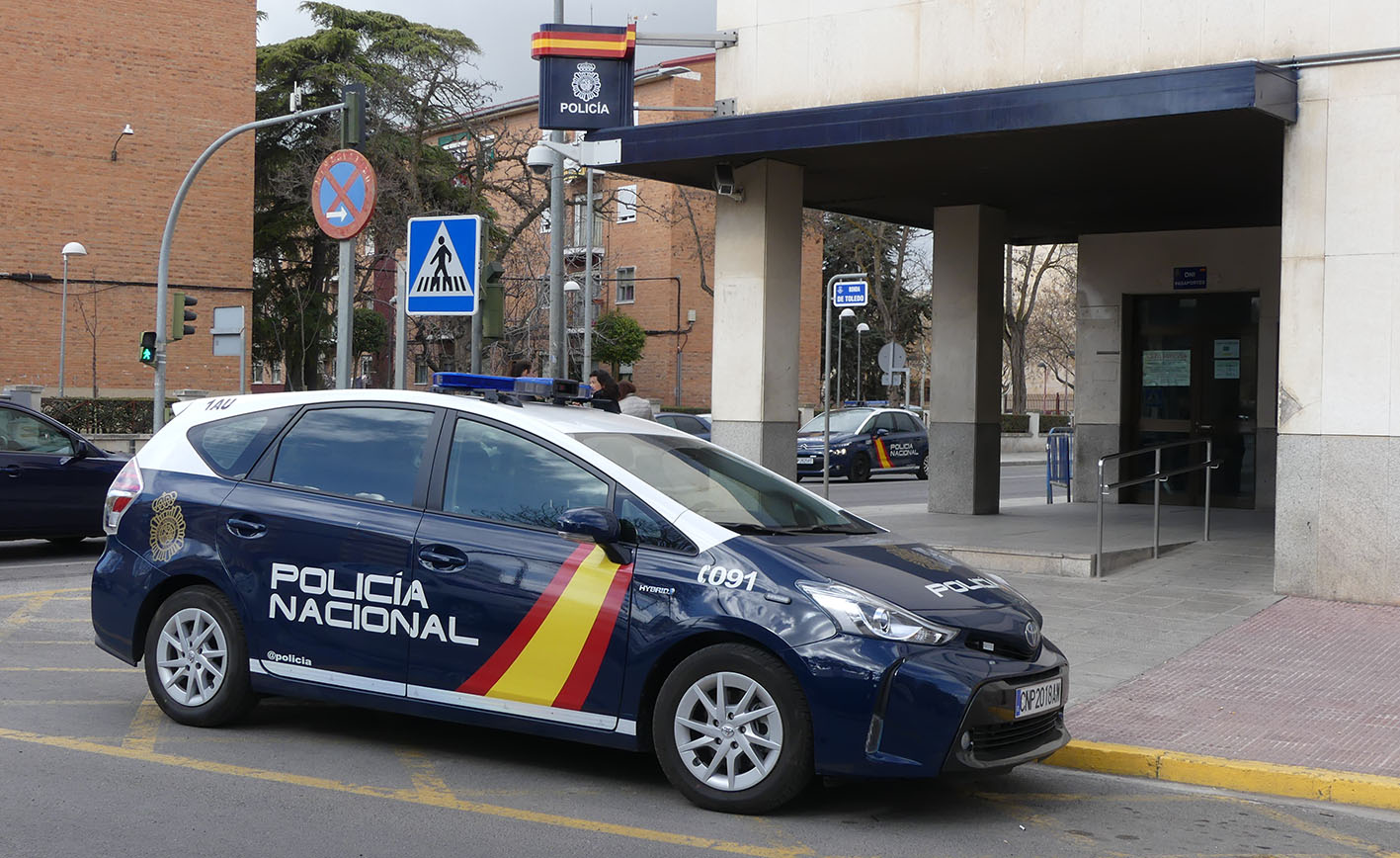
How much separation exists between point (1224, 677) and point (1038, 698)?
3231 mm

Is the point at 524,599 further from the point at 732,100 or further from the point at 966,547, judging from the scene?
the point at 732,100

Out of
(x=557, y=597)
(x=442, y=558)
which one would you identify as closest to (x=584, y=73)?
(x=442, y=558)

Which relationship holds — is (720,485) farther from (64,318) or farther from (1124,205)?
(64,318)

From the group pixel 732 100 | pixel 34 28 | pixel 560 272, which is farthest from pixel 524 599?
pixel 34 28

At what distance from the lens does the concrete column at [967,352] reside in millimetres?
17812

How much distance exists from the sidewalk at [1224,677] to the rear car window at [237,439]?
13.2 feet

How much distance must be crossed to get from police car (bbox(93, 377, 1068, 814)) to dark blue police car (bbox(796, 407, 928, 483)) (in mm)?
23748

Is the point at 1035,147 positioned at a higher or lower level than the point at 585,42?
lower

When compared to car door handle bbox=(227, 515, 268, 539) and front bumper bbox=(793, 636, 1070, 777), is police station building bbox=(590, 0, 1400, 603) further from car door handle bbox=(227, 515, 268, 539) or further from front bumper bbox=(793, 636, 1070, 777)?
car door handle bbox=(227, 515, 268, 539)

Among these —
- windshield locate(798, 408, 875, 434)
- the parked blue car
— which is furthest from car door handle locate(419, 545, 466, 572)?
windshield locate(798, 408, 875, 434)

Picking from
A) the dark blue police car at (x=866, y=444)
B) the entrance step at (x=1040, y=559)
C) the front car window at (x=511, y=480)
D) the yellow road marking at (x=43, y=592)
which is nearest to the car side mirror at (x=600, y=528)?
the front car window at (x=511, y=480)

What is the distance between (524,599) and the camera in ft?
19.6

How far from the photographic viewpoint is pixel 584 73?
14.5m

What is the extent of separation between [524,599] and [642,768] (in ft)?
3.39
